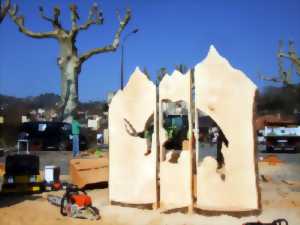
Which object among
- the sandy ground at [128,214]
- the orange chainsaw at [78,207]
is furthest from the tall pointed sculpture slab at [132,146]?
the orange chainsaw at [78,207]

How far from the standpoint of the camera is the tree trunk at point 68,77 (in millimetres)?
33031

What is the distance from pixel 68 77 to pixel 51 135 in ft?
12.0

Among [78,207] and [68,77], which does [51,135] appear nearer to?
[68,77]

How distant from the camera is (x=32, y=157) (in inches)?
537

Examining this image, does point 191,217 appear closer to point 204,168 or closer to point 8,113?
point 204,168

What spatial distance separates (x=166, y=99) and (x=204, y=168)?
148 cm

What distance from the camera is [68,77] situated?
33.6 metres

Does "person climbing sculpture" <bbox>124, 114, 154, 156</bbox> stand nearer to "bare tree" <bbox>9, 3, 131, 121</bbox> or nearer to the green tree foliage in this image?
"bare tree" <bbox>9, 3, 131, 121</bbox>

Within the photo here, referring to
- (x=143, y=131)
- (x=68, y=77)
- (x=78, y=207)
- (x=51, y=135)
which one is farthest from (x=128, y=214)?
(x=68, y=77)

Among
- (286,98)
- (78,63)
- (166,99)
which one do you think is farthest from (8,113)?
(286,98)

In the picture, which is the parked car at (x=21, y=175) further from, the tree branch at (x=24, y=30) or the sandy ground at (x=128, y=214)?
the tree branch at (x=24, y=30)

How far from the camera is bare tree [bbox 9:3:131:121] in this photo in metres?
32.2

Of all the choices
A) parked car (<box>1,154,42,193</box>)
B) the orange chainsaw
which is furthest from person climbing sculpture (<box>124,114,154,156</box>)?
parked car (<box>1,154,42,193</box>)

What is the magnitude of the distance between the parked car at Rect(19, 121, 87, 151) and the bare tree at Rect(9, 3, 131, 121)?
2213 millimetres
